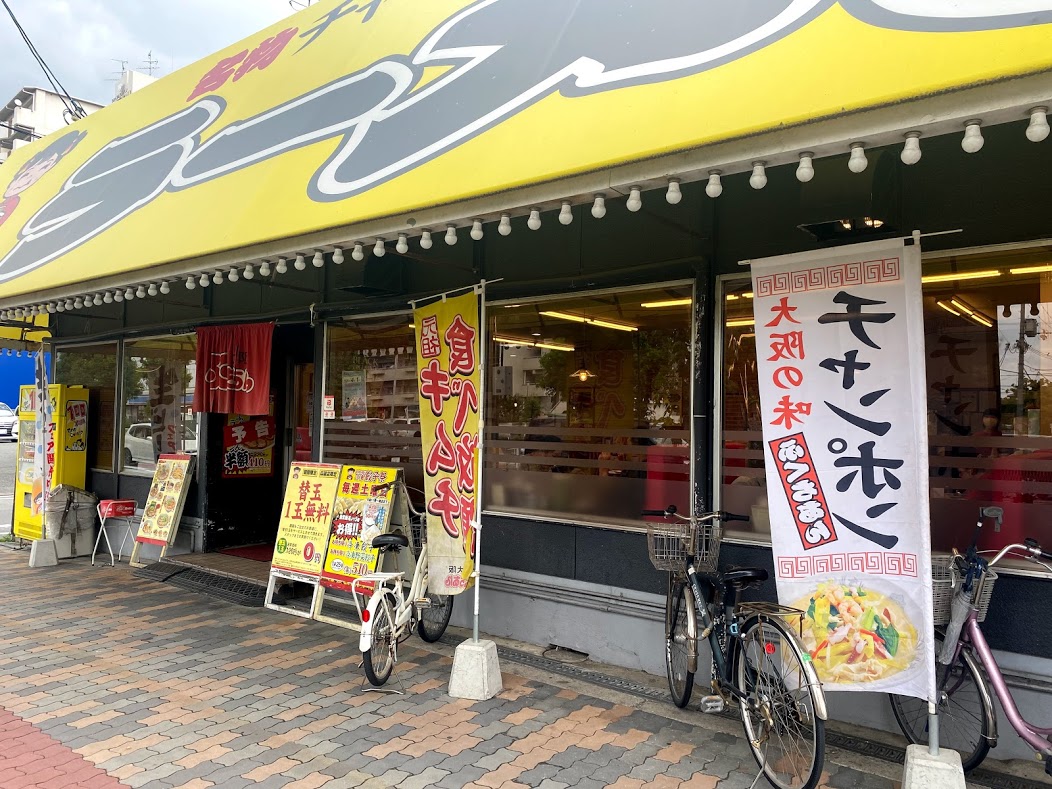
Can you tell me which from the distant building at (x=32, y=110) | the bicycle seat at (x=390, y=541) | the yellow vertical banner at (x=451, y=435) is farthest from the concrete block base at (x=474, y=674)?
the distant building at (x=32, y=110)

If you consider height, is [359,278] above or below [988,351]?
above

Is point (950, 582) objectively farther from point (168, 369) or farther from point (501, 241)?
point (168, 369)

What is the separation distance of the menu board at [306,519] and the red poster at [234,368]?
1.20m

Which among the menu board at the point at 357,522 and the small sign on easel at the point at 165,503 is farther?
the small sign on easel at the point at 165,503

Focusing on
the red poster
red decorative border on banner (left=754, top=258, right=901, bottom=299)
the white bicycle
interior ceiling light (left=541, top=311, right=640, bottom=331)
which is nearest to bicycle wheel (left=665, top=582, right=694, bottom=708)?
the white bicycle

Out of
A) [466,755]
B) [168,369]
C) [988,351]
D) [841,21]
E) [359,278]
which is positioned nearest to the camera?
[841,21]

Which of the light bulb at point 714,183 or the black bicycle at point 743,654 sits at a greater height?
the light bulb at point 714,183

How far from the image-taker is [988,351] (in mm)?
4387

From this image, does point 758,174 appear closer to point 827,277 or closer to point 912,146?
point 912,146

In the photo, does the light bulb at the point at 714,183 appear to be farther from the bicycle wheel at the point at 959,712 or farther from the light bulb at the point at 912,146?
the bicycle wheel at the point at 959,712

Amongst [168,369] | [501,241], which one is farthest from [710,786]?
[168,369]

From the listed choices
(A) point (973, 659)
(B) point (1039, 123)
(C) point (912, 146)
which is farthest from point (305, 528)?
(B) point (1039, 123)

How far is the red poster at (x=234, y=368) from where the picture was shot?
7664 mm

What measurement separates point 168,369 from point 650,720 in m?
8.01
